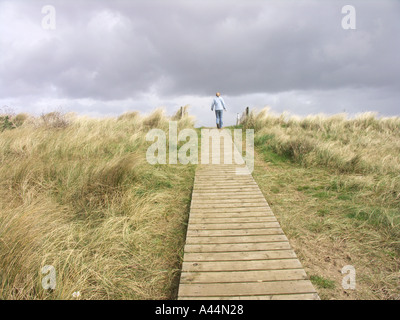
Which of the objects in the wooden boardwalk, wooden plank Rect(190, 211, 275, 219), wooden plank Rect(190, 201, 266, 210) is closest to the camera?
the wooden boardwalk

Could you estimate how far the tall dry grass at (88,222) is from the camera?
271 centimetres

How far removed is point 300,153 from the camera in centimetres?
764

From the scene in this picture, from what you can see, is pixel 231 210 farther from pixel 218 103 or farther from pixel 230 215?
pixel 218 103

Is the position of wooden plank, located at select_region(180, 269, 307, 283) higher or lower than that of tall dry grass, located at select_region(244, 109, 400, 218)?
lower

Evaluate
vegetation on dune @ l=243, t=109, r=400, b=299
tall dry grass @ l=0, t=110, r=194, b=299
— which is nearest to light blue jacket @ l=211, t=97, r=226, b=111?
vegetation on dune @ l=243, t=109, r=400, b=299

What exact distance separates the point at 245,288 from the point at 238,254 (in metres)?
0.60

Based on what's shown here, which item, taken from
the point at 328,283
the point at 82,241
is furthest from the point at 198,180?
the point at 328,283

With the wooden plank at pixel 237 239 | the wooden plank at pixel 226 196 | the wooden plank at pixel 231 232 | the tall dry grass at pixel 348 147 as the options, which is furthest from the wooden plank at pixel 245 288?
the tall dry grass at pixel 348 147

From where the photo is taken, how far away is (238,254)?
331 cm

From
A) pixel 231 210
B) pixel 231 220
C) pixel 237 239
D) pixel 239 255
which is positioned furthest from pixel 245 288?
pixel 231 210

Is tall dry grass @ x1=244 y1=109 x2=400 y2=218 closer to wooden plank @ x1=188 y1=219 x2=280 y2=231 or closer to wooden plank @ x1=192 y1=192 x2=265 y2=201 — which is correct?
wooden plank @ x1=188 y1=219 x2=280 y2=231

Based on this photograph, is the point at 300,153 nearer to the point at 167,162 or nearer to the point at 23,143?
the point at 167,162

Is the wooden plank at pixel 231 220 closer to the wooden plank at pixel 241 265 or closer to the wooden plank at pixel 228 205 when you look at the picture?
the wooden plank at pixel 228 205

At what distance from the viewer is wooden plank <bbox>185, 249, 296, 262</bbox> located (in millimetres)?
3230
